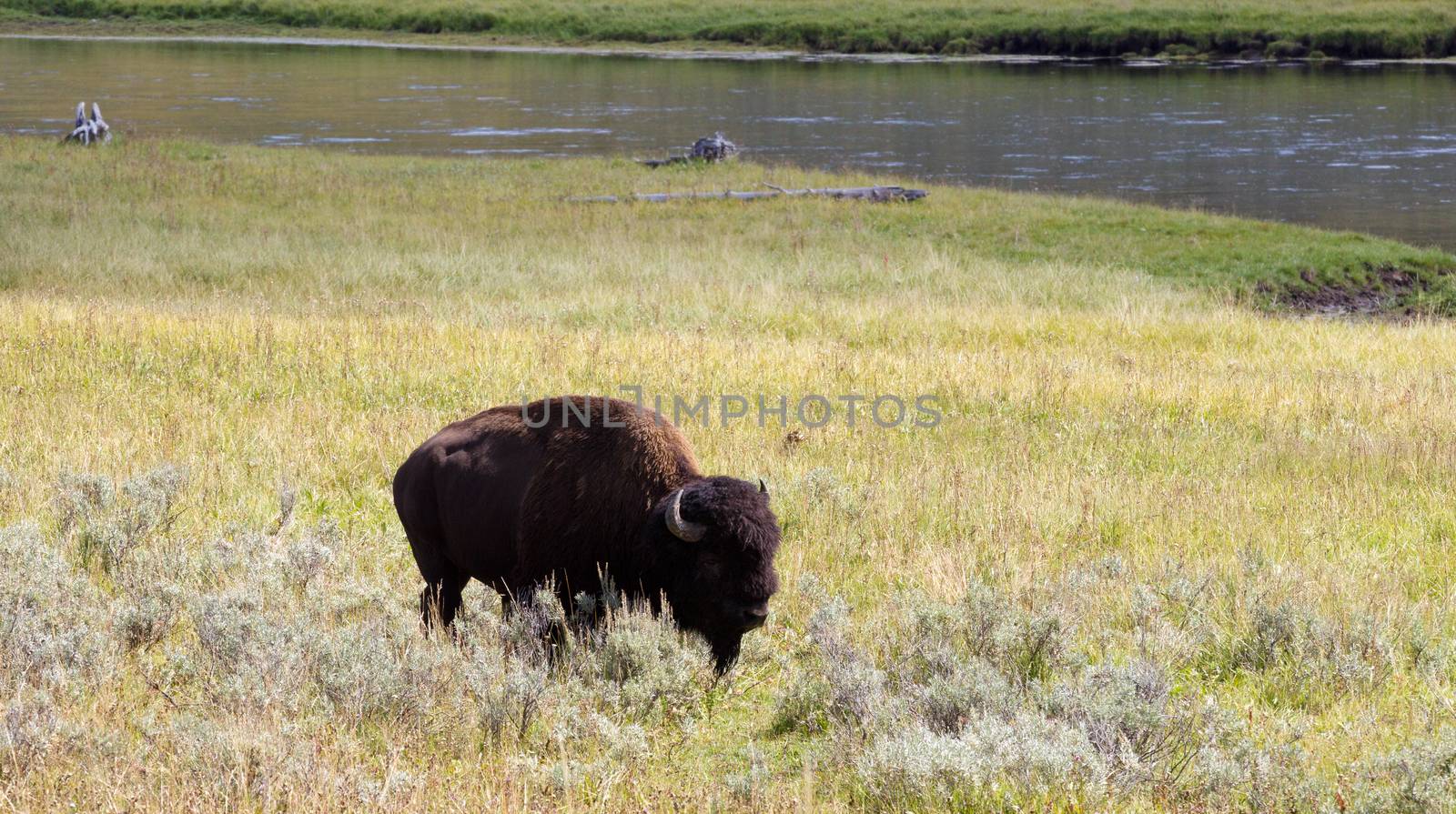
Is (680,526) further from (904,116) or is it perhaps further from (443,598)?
(904,116)

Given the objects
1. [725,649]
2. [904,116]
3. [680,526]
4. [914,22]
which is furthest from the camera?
[914,22]

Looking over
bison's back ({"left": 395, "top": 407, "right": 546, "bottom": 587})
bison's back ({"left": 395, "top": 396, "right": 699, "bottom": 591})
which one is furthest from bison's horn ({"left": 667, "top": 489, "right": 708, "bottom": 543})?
bison's back ({"left": 395, "top": 407, "right": 546, "bottom": 587})

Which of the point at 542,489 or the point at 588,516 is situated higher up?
the point at 542,489

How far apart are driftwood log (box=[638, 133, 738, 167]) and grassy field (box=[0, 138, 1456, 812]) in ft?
50.7

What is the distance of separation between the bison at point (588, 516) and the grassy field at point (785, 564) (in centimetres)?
24

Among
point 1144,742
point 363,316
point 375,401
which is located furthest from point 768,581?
point 363,316

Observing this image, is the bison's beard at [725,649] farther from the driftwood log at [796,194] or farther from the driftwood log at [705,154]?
the driftwood log at [705,154]

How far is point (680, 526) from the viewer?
16.1ft

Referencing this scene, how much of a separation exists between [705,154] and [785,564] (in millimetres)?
26705

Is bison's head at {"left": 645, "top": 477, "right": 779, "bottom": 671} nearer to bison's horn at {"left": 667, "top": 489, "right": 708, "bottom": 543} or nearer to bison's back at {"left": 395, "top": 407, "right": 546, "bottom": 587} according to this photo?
bison's horn at {"left": 667, "top": 489, "right": 708, "bottom": 543}

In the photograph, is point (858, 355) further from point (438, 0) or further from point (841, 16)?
point (438, 0)

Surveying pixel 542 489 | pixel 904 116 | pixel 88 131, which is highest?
pixel 904 116

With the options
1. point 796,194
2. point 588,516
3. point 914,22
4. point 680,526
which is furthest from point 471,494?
point 914,22

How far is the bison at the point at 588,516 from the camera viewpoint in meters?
4.99
